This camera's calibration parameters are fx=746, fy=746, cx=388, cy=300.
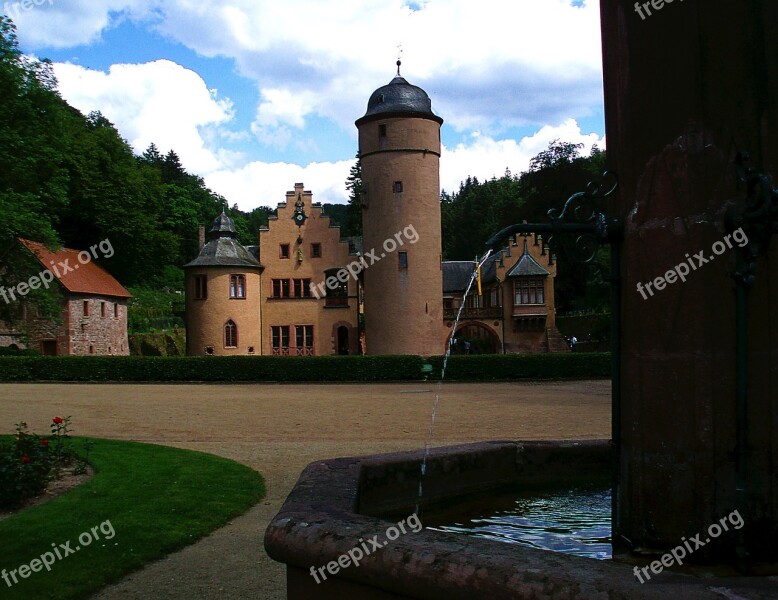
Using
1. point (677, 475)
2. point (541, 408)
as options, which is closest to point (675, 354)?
point (677, 475)

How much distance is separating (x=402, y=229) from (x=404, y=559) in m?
39.0

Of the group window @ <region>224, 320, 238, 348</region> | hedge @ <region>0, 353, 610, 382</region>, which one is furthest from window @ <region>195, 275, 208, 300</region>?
hedge @ <region>0, 353, 610, 382</region>

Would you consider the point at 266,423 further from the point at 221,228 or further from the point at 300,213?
the point at 221,228

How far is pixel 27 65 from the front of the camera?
24734mm

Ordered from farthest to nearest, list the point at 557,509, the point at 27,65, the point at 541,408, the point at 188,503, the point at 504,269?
1. the point at 504,269
2. the point at 27,65
3. the point at 541,408
4. the point at 188,503
5. the point at 557,509

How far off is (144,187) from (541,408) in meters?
42.6

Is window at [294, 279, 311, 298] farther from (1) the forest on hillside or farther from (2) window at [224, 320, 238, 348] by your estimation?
(1) the forest on hillside

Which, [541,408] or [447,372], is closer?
[541,408]

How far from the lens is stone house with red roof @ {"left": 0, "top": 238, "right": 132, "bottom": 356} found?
1741 inches

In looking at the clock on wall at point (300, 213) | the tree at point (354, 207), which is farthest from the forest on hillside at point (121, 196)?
the clock on wall at point (300, 213)

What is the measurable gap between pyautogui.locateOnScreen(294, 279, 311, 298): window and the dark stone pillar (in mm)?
43276

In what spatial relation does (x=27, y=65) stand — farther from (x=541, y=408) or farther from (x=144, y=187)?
(x=144, y=187)

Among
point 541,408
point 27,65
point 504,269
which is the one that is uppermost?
point 27,65

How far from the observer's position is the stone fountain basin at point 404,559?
239 cm
